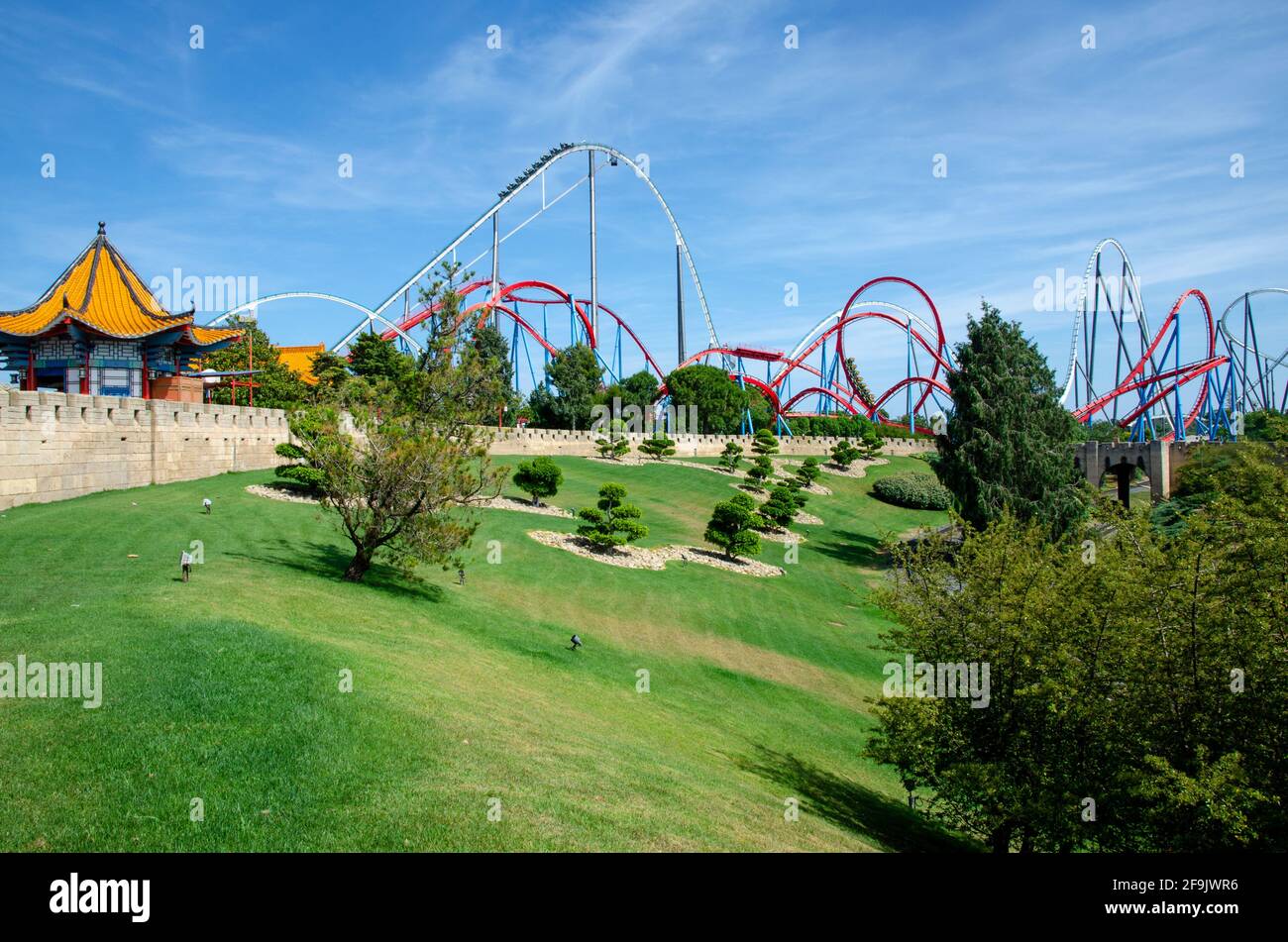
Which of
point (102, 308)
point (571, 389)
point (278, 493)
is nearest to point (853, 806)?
point (278, 493)

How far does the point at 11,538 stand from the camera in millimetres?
18734

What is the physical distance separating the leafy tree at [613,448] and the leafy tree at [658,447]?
1545mm

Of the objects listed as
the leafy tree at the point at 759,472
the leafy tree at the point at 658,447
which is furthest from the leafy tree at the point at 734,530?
the leafy tree at the point at 658,447

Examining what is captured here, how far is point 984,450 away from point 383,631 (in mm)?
30692

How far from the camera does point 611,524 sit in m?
30.1

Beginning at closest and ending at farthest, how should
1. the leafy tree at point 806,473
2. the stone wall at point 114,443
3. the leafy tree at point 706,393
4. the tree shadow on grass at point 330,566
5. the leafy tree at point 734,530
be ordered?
the tree shadow on grass at point 330,566 < the stone wall at point 114,443 < the leafy tree at point 734,530 < the leafy tree at point 806,473 < the leafy tree at point 706,393

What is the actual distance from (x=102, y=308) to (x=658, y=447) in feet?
120

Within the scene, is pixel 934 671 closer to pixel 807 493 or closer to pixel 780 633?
pixel 780 633

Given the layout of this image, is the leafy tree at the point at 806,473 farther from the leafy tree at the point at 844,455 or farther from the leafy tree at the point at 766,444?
the leafy tree at the point at 844,455

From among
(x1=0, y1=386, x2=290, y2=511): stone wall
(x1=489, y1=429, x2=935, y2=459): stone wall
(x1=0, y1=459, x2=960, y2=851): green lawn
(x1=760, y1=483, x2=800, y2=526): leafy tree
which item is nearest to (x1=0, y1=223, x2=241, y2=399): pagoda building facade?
(x1=0, y1=386, x2=290, y2=511): stone wall

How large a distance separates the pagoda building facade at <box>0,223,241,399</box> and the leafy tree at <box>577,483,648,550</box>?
2087cm

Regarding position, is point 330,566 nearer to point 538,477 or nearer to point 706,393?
point 538,477

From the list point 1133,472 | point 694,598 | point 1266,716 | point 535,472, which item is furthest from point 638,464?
point 1266,716

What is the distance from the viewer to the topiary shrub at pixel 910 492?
197ft
